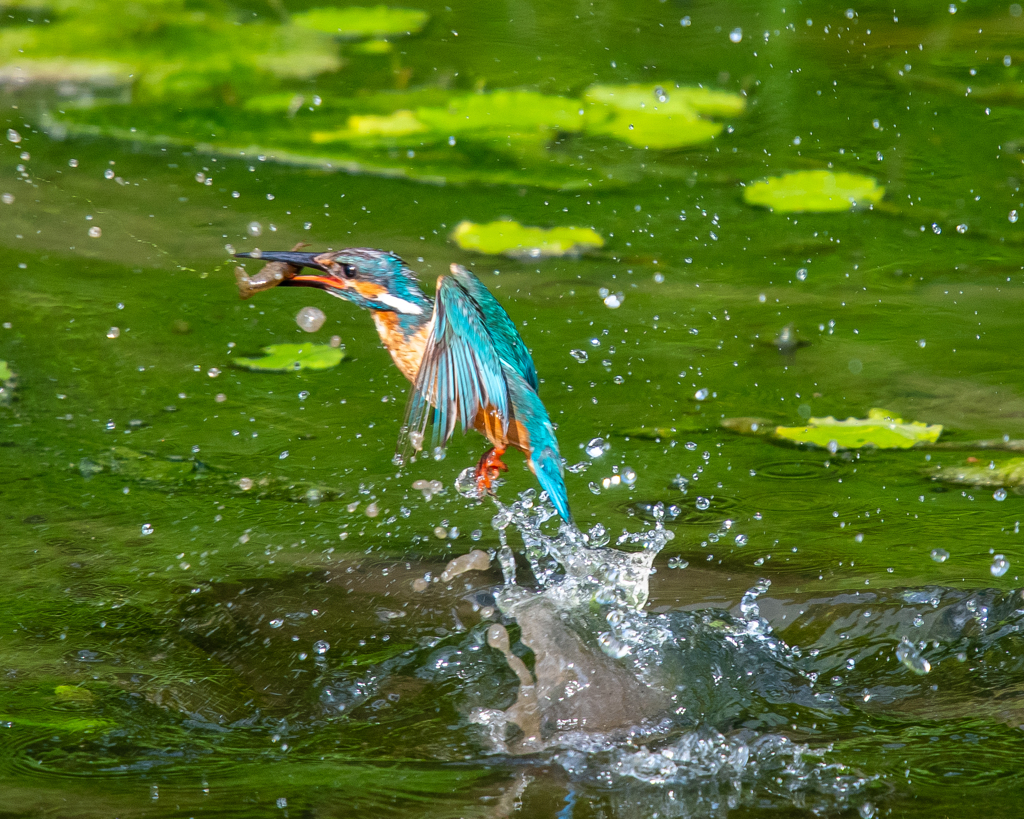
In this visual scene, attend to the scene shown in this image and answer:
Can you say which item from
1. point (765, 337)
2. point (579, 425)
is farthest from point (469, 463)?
point (765, 337)

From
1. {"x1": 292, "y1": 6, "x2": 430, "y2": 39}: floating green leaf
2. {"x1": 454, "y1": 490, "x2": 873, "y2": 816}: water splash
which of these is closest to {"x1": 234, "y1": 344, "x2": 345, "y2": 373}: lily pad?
{"x1": 454, "y1": 490, "x2": 873, "y2": 816}: water splash

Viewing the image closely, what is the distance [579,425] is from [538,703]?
1298mm

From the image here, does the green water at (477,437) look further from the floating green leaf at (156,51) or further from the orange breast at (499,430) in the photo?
the orange breast at (499,430)

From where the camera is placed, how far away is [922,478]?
302 centimetres

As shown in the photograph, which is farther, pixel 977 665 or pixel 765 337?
pixel 765 337

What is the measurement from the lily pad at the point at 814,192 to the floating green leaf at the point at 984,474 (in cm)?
196

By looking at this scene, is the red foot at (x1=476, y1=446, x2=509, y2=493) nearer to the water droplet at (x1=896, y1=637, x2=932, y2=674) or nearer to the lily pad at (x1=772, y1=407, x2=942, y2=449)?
the water droplet at (x1=896, y1=637, x2=932, y2=674)

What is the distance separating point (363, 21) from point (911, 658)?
14.7 ft

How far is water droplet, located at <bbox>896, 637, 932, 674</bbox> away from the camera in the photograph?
87.1 inches

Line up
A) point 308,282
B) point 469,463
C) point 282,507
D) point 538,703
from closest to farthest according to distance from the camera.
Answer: point 538,703 < point 308,282 < point 282,507 < point 469,463

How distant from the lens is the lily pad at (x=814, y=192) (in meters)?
4.83

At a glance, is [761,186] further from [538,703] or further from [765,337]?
[538,703]

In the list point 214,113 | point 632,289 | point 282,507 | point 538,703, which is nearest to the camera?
point 538,703

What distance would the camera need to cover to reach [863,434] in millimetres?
3203
